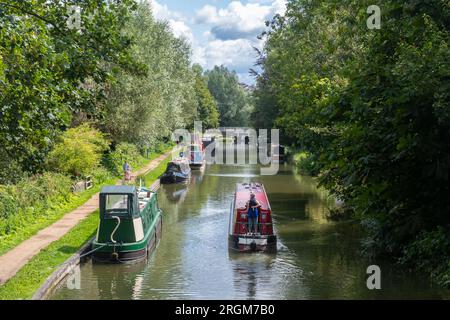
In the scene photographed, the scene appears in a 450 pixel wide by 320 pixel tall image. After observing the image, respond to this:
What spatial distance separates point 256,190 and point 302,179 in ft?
56.1

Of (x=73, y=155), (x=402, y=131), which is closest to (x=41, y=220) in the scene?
(x=73, y=155)

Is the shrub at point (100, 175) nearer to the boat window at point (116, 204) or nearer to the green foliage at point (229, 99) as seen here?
the boat window at point (116, 204)

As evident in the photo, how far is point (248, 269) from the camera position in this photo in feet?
54.3

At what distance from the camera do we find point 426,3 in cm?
1222

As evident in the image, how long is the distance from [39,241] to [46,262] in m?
2.61

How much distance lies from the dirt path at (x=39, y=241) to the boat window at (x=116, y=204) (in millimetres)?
2177

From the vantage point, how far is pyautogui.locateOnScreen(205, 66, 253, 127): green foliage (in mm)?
127438

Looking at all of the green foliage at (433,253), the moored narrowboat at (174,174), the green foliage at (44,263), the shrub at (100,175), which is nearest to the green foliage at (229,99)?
the moored narrowboat at (174,174)

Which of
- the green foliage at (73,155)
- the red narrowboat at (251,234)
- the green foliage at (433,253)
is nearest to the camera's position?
the green foliage at (433,253)

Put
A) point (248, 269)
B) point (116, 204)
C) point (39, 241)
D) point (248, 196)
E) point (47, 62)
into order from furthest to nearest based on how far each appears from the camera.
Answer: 1. point (248, 196)
2. point (39, 241)
3. point (116, 204)
4. point (248, 269)
5. point (47, 62)

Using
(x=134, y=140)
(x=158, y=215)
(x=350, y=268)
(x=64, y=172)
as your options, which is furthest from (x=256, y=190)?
(x=134, y=140)

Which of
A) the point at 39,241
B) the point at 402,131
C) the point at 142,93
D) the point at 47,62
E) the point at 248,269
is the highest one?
the point at 142,93

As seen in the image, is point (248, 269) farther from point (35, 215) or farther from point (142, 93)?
point (142, 93)

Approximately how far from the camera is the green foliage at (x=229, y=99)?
5017 inches
